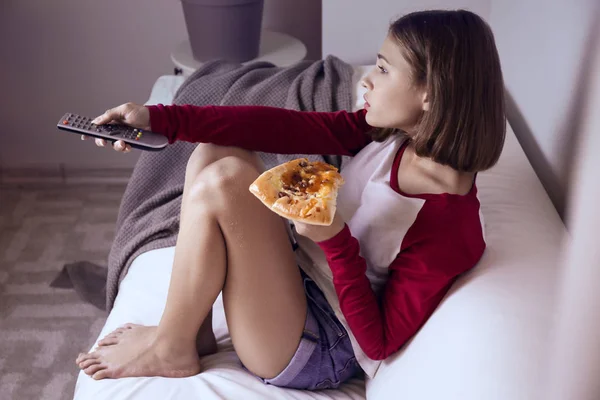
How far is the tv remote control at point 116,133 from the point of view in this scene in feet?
3.28

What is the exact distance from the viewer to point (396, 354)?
0.96 meters

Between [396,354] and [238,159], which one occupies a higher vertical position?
[238,159]

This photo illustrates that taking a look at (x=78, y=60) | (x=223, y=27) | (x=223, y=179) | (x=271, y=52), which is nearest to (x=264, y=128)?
(x=223, y=179)

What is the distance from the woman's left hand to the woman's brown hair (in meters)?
0.18

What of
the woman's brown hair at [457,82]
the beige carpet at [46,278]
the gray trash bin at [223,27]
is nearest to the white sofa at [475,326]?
the woman's brown hair at [457,82]

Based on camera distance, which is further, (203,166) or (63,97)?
(63,97)

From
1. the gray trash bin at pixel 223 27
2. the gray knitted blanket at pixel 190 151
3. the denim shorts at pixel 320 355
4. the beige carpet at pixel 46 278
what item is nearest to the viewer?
the denim shorts at pixel 320 355

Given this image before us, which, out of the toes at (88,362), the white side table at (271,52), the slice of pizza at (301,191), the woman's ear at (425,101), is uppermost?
the woman's ear at (425,101)

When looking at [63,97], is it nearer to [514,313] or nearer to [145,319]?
[145,319]

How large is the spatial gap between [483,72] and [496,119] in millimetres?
72

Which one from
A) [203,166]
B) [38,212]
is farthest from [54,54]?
[203,166]

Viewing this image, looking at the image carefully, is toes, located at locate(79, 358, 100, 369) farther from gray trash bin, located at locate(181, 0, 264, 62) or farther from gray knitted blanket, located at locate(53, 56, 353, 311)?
gray trash bin, located at locate(181, 0, 264, 62)

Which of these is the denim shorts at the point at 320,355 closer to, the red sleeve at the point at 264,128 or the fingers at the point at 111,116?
the red sleeve at the point at 264,128

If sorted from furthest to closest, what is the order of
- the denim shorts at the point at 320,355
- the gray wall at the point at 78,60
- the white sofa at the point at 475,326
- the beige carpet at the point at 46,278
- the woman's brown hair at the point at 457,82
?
1. the gray wall at the point at 78,60
2. the beige carpet at the point at 46,278
3. the denim shorts at the point at 320,355
4. the woman's brown hair at the point at 457,82
5. the white sofa at the point at 475,326
